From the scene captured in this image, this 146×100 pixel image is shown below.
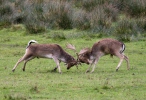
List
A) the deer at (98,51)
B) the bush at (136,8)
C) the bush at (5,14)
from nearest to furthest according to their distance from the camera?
the deer at (98,51) → the bush at (136,8) → the bush at (5,14)

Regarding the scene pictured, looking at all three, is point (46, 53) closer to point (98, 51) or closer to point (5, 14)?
point (98, 51)

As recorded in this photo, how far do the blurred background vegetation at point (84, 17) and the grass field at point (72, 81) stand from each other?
12.7 feet

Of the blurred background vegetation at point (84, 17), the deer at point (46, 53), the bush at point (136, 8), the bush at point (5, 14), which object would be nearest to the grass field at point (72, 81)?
the deer at point (46, 53)

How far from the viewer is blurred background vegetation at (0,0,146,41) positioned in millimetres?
23891

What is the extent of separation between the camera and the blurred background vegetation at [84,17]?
23.9 m

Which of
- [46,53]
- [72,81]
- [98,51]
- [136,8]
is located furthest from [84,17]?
[72,81]

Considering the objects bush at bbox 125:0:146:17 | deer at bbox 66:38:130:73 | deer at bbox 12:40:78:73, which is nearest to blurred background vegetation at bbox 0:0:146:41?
bush at bbox 125:0:146:17

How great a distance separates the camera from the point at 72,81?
13500mm

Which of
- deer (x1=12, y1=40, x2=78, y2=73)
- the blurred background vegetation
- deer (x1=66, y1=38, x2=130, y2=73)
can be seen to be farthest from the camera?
the blurred background vegetation

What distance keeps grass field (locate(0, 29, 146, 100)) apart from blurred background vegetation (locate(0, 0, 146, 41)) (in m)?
3.87

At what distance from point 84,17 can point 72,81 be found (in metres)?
12.6

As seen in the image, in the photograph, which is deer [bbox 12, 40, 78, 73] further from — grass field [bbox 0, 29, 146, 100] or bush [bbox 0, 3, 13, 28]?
bush [bbox 0, 3, 13, 28]

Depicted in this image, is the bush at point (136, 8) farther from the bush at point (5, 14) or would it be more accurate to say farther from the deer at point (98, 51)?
the deer at point (98, 51)

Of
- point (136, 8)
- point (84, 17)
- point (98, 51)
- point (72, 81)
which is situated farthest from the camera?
point (136, 8)
